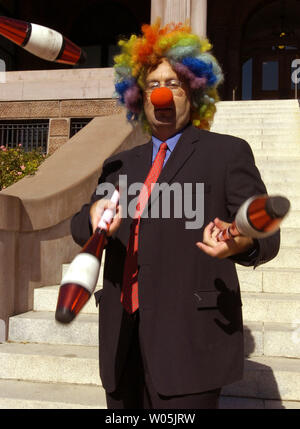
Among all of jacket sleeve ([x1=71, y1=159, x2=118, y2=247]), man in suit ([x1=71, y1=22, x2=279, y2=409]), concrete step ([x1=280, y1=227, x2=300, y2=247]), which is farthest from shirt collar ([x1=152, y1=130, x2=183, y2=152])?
concrete step ([x1=280, y1=227, x2=300, y2=247])

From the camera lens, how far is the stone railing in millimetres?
4047

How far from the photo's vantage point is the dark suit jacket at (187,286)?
1.86 meters

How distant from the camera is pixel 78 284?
1.33m

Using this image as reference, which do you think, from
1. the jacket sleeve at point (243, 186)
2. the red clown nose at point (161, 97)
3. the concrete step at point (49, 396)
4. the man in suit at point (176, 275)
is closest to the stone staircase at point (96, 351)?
the concrete step at point (49, 396)

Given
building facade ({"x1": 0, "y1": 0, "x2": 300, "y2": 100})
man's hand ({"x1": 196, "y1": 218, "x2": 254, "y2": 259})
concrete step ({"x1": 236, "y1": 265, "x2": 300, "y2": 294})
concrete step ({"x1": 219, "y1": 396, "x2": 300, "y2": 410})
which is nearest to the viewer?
man's hand ({"x1": 196, "y1": 218, "x2": 254, "y2": 259})

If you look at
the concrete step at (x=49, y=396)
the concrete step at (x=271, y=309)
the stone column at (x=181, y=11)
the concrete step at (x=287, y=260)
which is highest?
the stone column at (x=181, y=11)

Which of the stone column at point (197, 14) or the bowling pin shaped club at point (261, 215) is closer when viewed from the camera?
the bowling pin shaped club at point (261, 215)

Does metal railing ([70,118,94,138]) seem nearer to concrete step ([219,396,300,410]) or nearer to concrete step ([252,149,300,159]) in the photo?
concrete step ([252,149,300,159])

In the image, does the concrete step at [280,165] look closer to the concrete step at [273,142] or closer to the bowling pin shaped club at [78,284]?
the concrete step at [273,142]

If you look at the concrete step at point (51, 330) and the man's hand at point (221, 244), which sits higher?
the man's hand at point (221, 244)

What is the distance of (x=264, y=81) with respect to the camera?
2091cm

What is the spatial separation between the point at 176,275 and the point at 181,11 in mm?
8714

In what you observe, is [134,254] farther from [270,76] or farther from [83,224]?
[270,76]
